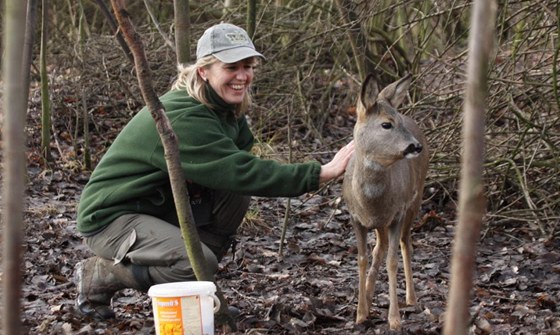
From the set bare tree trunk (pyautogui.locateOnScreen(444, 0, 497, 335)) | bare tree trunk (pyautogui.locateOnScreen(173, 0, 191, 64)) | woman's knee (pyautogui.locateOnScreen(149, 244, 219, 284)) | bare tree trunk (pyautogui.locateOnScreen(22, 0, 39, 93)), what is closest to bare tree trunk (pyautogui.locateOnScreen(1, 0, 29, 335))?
bare tree trunk (pyautogui.locateOnScreen(444, 0, 497, 335))

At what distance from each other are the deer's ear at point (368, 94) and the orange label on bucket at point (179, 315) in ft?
4.86

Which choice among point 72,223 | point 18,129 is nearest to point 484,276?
point 72,223

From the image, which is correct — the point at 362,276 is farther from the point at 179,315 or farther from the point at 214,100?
the point at 179,315

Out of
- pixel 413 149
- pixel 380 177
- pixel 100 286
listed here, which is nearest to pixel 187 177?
pixel 100 286

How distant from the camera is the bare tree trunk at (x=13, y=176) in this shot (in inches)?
77.1

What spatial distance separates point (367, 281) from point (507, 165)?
8.37 ft

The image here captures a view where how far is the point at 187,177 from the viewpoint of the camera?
4809 millimetres


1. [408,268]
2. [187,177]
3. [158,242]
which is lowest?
[408,268]

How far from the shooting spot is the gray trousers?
4.96m

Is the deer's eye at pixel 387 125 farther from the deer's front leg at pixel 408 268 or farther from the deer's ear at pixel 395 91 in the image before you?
the deer's front leg at pixel 408 268

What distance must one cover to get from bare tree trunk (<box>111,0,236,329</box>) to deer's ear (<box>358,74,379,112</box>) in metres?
1.16

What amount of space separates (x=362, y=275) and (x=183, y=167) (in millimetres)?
1264

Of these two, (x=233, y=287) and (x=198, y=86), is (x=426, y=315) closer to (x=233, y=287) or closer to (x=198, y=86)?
(x=233, y=287)

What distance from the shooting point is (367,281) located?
17.1ft
